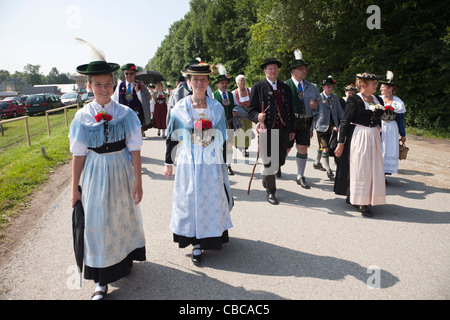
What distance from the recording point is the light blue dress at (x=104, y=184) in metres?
2.97

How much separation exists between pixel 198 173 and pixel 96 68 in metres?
1.52

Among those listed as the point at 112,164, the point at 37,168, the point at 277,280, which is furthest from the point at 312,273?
the point at 37,168

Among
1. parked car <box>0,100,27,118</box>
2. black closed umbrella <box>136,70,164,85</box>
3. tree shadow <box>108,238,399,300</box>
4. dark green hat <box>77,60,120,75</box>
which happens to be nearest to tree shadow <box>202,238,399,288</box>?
tree shadow <box>108,238,399,300</box>

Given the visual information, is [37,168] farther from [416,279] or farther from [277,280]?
[416,279]

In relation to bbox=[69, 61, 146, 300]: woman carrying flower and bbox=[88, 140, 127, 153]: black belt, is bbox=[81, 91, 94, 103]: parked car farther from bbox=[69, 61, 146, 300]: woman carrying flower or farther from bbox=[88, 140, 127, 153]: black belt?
bbox=[88, 140, 127, 153]: black belt

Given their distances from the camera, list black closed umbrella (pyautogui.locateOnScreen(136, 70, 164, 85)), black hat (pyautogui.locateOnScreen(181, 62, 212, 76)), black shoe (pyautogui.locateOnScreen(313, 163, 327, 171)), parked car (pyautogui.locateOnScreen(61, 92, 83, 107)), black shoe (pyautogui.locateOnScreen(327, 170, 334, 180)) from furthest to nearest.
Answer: parked car (pyautogui.locateOnScreen(61, 92, 83, 107)) → black closed umbrella (pyautogui.locateOnScreen(136, 70, 164, 85)) → black shoe (pyautogui.locateOnScreen(313, 163, 327, 171)) → black shoe (pyautogui.locateOnScreen(327, 170, 334, 180)) → black hat (pyautogui.locateOnScreen(181, 62, 212, 76))

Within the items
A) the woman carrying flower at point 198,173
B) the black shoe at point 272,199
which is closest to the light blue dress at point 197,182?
the woman carrying flower at point 198,173

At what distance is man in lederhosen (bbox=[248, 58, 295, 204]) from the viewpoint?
5.38 metres

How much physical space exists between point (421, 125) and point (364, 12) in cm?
649

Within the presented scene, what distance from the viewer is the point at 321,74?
18531 millimetres

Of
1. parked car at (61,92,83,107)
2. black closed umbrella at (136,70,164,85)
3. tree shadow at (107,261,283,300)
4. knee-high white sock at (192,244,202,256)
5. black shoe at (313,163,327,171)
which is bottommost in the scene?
tree shadow at (107,261,283,300)

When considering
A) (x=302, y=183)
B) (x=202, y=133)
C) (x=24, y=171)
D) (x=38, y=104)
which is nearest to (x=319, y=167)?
(x=302, y=183)

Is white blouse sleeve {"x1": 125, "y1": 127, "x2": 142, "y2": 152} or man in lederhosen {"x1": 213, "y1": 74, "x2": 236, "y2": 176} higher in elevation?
man in lederhosen {"x1": 213, "y1": 74, "x2": 236, "y2": 176}
